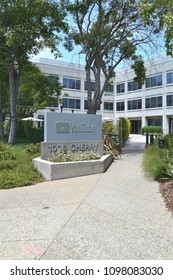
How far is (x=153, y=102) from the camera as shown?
47.8 meters

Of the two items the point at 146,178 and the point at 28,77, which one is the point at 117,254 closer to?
the point at 146,178

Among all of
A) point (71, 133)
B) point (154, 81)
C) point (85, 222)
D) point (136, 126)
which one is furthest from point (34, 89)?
point (136, 126)

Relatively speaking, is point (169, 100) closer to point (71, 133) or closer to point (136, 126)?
point (136, 126)

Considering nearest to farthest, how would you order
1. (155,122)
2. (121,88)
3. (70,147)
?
(70,147) < (155,122) < (121,88)

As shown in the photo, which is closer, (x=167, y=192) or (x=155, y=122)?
(x=167, y=192)

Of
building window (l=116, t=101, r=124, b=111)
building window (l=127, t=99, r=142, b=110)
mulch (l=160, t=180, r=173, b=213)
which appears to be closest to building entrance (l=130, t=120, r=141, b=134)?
building window (l=127, t=99, r=142, b=110)

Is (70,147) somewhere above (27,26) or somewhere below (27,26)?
below

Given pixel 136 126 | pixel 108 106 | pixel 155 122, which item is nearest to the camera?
pixel 155 122

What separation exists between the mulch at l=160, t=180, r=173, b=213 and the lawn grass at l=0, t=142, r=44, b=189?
3.62 m

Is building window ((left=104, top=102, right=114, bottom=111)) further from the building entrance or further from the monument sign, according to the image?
the monument sign

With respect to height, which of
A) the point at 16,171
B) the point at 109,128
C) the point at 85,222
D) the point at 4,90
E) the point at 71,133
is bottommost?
the point at 85,222

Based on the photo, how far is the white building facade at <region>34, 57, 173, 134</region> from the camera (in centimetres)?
4522

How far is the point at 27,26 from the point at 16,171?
7.92m
